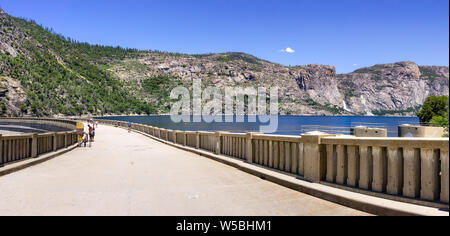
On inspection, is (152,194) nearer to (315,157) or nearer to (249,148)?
(315,157)

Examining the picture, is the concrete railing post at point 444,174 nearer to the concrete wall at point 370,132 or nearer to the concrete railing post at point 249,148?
the concrete railing post at point 249,148

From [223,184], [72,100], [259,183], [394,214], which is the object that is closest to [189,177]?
[223,184]

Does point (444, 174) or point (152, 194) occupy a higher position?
point (444, 174)

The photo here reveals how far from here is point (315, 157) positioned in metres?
6.97

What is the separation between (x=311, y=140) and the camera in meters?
7.04

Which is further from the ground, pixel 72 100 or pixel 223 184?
pixel 72 100

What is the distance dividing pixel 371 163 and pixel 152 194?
443 cm

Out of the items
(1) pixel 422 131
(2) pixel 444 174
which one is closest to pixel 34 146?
(2) pixel 444 174

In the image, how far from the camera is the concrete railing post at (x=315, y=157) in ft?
22.6

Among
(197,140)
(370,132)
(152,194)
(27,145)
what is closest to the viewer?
(152,194)

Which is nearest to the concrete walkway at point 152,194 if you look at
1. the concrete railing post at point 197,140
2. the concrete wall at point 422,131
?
the concrete railing post at point 197,140

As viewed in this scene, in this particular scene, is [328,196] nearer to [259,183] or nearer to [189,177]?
[259,183]
